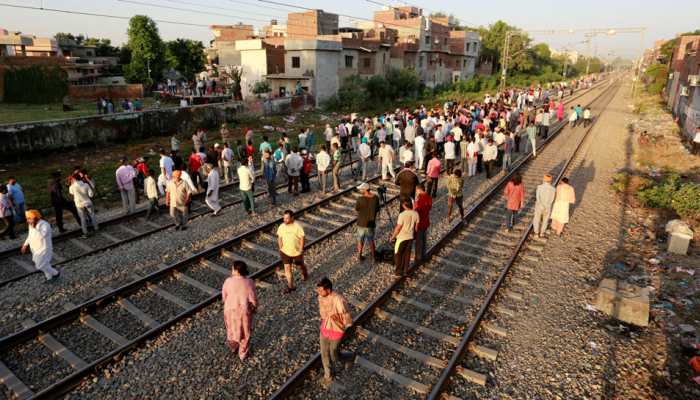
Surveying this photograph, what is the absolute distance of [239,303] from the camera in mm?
5844

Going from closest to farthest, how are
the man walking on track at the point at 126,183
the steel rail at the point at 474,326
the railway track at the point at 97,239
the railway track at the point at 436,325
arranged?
1. the steel rail at the point at 474,326
2. the railway track at the point at 436,325
3. the railway track at the point at 97,239
4. the man walking on track at the point at 126,183

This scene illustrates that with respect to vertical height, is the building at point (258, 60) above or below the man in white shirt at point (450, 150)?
above

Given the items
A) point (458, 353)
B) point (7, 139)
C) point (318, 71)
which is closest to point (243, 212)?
point (458, 353)

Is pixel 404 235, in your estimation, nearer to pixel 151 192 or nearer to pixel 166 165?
pixel 151 192

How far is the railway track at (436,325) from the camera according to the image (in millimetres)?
5668

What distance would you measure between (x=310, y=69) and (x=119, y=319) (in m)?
33.5

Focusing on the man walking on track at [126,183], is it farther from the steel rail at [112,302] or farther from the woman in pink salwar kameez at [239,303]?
the woman in pink salwar kameez at [239,303]

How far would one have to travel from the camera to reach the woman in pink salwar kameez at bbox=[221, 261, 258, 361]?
5.82 metres

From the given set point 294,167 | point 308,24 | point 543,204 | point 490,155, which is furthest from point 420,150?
point 308,24

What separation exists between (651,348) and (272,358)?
559cm

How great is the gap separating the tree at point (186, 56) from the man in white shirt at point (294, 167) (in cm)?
4643

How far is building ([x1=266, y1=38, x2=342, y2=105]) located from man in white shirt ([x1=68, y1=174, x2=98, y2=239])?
1098 inches

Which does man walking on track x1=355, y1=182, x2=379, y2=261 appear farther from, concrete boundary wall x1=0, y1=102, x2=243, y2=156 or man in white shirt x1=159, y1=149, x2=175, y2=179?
concrete boundary wall x1=0, y1=102, x2=243, y2=156

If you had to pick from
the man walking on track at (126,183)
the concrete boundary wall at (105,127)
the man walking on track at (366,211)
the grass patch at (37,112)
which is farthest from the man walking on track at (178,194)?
the grass patch at (37,112)
